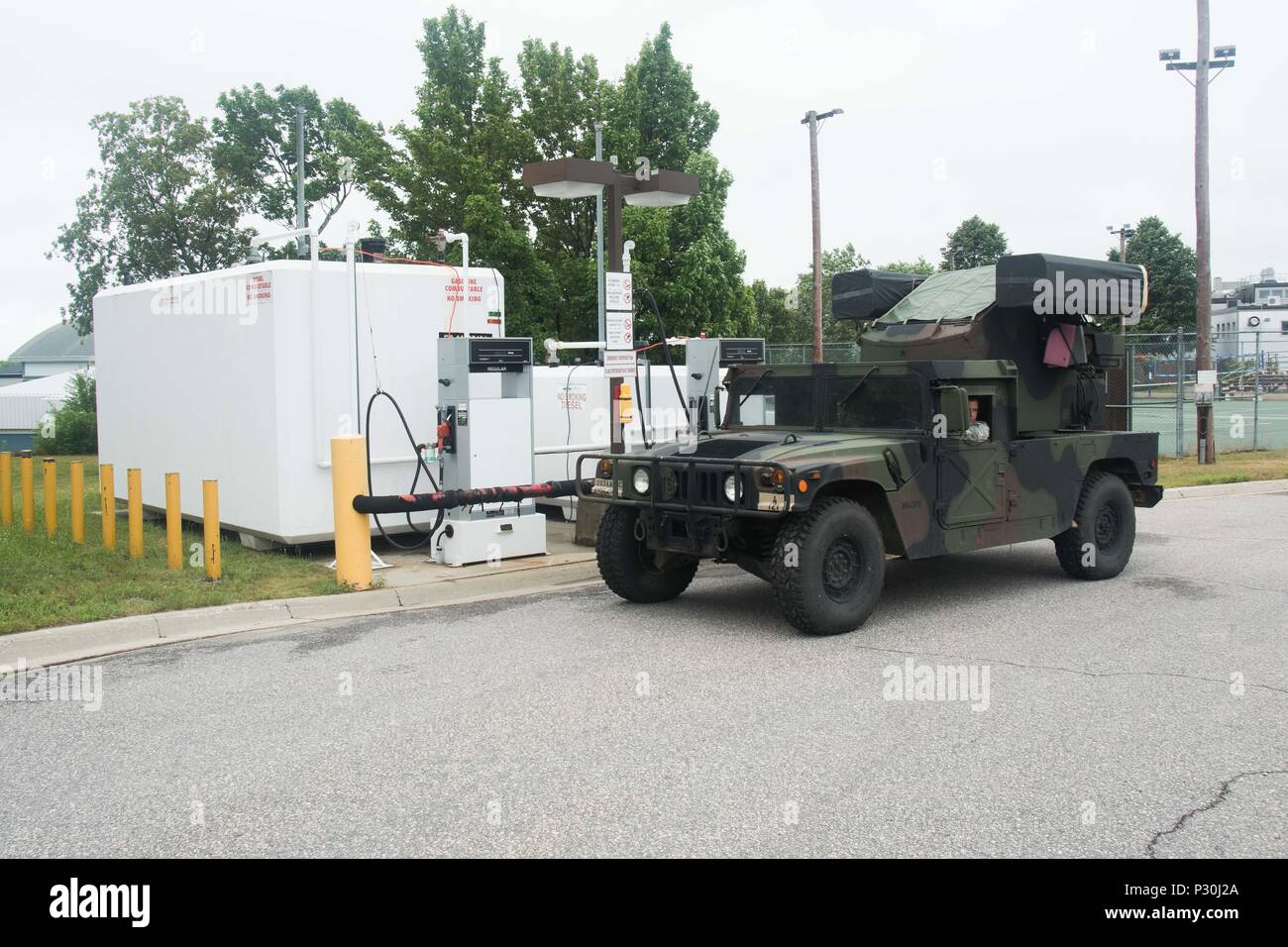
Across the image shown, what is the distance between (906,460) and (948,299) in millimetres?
2761

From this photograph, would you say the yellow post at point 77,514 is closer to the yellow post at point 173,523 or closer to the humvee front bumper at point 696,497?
the yellow post at point 173,523

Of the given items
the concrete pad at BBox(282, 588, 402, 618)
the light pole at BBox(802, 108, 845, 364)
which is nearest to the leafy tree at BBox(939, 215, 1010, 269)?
the light pole at BBox(802, 108, 845, 364)

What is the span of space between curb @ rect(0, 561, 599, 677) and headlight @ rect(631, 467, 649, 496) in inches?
63.8

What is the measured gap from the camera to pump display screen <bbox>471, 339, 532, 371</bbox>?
1018 cm

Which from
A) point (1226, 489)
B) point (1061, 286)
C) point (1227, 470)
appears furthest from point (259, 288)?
point (1227, 470)

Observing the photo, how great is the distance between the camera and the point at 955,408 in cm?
811

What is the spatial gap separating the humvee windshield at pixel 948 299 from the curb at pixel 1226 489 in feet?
22.7

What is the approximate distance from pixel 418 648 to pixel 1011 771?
382 centimetres

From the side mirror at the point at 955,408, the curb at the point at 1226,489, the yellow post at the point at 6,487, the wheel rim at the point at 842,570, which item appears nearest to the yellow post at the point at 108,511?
the yellow post at the point at 6,487

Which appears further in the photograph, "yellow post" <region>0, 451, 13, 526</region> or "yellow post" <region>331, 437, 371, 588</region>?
"yellow post" <region>0, 451, 13, 526</region>

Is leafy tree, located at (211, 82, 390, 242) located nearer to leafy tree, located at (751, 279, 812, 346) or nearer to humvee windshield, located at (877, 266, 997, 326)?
leafy tree, located at (751, 279, 812, 346)

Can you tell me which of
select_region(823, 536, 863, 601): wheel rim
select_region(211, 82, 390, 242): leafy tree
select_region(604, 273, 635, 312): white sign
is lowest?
select_region(823, 536, 863, 601): wheel rim

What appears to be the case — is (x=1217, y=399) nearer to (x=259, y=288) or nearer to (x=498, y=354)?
(x=498, y=354)

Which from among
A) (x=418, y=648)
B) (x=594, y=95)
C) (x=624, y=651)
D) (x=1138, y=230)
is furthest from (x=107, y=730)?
(x=1138, y=230)
